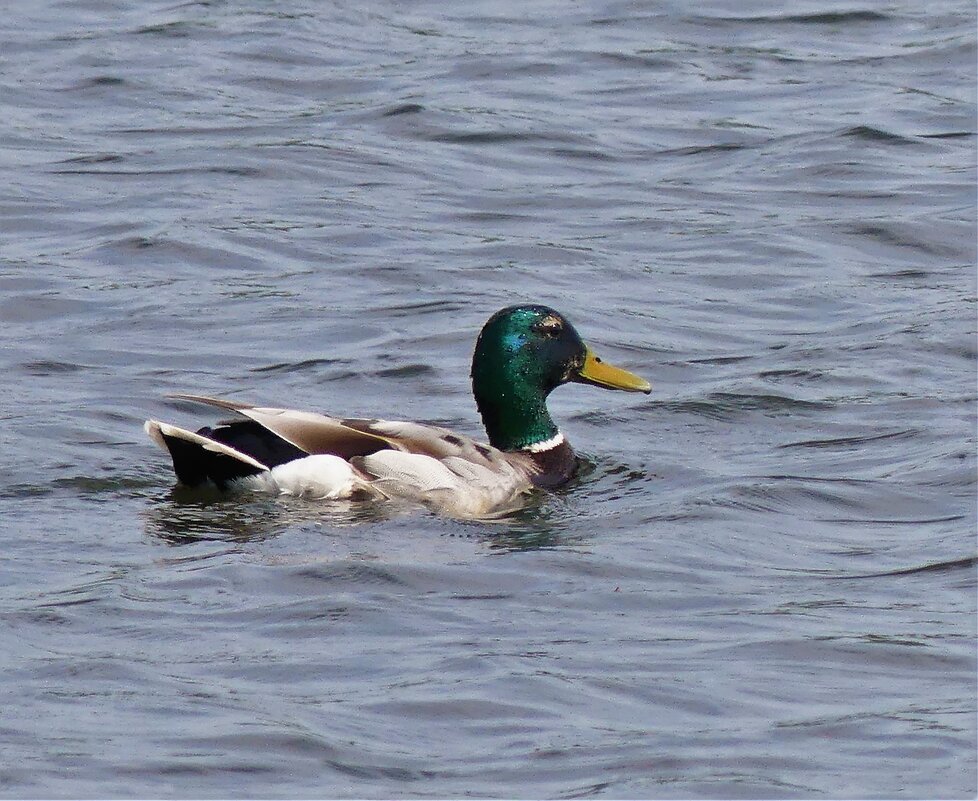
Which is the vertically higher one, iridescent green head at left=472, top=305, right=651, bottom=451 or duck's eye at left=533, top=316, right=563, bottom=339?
duck's eye at left=533, top=316, right=563, bottom=339

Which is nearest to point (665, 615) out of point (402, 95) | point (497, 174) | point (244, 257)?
point (244, 257)

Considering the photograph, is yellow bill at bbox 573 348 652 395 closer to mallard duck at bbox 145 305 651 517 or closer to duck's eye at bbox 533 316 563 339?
duck's eye at bbox 533 316 563 339

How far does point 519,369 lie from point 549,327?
10.1 inches

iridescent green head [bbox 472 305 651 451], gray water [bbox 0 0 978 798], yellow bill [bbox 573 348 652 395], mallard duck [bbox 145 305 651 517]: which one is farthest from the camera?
yellow bill [bbox 573 348 652 395]

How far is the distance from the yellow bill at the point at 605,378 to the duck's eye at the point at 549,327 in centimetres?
26

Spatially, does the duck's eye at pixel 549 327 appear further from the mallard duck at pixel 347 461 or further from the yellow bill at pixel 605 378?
the mallard duck at pixel 347 461

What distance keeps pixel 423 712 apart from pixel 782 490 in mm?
3394

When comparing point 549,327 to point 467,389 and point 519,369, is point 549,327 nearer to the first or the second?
point 519,369

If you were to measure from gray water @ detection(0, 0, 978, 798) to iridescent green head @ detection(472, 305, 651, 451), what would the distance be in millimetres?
466

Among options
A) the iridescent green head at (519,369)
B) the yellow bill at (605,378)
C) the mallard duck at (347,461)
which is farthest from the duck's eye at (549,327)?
the mallard duck at (347,461)

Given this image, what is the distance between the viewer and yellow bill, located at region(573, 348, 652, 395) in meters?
11.1

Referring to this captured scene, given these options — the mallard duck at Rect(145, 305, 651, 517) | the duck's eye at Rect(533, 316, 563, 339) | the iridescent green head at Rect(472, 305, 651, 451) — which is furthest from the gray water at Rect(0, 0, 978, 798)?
the duck's eye at Rect(533, 316, 563, 339)

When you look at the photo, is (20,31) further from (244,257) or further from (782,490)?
(782,490)

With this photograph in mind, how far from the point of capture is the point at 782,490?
1023 centimetres
